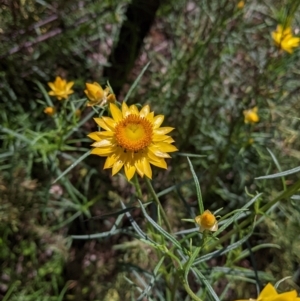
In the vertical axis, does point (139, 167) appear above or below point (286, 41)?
below

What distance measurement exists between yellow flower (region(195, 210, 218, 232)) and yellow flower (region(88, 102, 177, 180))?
8.4 inches

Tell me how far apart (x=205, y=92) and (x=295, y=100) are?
0.52 m

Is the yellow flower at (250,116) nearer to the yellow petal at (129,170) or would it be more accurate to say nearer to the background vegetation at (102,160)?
the background vegetation at (102,160)

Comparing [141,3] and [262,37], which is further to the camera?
[262,37]

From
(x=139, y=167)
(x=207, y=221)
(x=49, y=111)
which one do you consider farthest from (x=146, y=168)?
(x=49, y=111)

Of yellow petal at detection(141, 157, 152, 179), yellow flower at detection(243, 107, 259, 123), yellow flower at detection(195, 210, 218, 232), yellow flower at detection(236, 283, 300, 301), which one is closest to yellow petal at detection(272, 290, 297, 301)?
yellow flower at detection(236, 283, 300, 301)

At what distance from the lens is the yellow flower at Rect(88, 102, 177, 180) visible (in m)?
1.38

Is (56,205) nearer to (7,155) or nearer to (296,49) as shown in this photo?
(7,155)

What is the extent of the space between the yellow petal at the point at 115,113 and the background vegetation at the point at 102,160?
2.19 ft

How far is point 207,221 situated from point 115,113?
44 cm

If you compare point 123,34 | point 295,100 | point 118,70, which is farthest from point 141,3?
point 295,100

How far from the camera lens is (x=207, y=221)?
1.23 meters

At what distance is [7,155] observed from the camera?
2.04 m

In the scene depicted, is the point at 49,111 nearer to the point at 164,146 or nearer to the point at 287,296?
the point at 164,146
